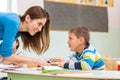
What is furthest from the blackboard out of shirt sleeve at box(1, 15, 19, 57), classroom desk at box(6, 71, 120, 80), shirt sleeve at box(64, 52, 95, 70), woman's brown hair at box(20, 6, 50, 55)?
classroom desk at box(6, 71, 120, 80)

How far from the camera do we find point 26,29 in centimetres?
218

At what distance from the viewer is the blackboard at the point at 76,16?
12.7 feet

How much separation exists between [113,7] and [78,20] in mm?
658

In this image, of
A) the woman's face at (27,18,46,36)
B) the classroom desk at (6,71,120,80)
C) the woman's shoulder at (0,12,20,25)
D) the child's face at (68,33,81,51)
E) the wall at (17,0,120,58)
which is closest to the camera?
the classroom desk at (6,71,120,80)

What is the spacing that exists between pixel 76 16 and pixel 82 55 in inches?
70.9

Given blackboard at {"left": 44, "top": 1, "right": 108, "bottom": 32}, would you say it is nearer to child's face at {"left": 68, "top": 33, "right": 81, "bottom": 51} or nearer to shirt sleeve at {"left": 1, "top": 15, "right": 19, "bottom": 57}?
child's face at {"left": 68, "top": 33, "right": 81, "bottom": 51}

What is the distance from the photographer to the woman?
1967 mm

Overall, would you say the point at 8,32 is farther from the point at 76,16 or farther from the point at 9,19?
the point at 76,16

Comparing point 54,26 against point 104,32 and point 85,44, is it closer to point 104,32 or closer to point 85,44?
point 104,32

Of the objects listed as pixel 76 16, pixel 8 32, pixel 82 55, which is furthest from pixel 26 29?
pixel 76 16

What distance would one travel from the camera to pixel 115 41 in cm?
441

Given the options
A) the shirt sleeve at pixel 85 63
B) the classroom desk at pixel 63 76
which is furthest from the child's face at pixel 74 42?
the classroom desk at pixel 63 76

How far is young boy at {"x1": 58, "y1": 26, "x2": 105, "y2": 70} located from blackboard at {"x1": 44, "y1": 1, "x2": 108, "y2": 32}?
128 centimetres

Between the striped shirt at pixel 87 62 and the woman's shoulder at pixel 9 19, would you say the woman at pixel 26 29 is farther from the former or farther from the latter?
the striped shirt at pixel 87 62
